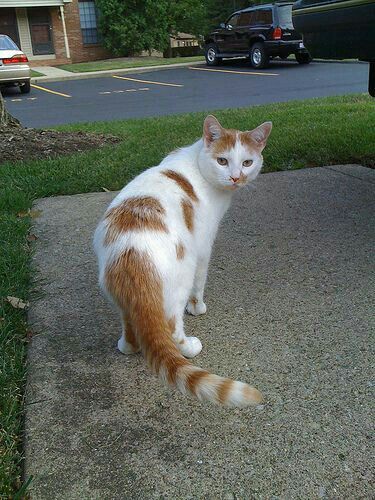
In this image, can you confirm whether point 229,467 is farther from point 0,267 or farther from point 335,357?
point 0,267

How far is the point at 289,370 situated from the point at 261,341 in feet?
0.89

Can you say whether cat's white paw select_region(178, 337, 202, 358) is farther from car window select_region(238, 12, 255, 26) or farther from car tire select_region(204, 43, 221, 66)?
car tire select_region(204, 43, 221, 66)

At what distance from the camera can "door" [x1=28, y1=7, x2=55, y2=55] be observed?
27203mm

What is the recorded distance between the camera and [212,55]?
2252cm

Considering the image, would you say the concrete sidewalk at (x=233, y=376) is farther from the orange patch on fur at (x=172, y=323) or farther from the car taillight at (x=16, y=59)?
the car taillight at (x=16, y=59)

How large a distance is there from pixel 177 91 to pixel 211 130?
1318 centimetres

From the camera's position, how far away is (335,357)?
2.54 m

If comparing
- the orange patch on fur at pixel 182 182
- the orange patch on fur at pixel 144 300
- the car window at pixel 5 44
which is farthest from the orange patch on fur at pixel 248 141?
the car window at pixel 5 44

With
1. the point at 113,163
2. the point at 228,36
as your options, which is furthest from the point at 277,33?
the point at 113,163

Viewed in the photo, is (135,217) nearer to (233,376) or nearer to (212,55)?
(233,376)

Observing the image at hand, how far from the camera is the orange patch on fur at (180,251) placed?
2371mm

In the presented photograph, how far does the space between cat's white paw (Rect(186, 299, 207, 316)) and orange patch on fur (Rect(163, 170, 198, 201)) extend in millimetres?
633

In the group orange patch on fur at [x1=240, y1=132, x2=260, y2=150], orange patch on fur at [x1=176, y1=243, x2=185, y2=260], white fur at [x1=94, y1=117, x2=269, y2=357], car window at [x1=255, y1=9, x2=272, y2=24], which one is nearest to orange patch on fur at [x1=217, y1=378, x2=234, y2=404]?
white fur at [x1=94, y1=117, x2=269, y2=357]

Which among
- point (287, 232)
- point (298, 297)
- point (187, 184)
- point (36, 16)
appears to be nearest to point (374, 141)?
point (287, 232)
